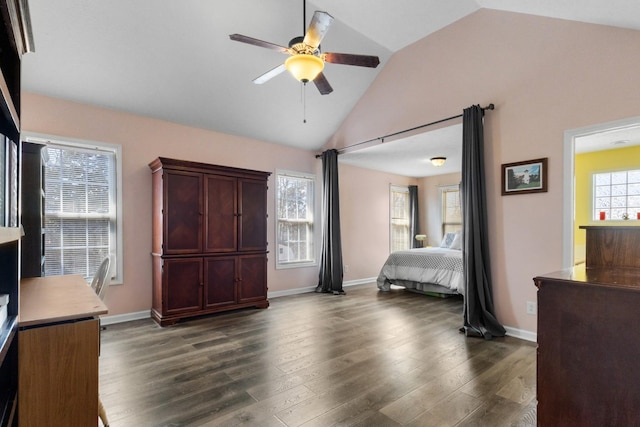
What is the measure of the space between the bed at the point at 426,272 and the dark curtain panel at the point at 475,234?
111 centimetres

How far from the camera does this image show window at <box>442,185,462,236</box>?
24.4 ft

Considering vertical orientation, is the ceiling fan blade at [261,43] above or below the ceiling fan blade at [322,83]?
above

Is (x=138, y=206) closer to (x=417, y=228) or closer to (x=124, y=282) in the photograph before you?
(x=124, y=282)

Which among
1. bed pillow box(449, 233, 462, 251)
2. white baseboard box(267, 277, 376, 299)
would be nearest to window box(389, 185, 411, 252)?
white baseboard box(267, 277, 376, 299)

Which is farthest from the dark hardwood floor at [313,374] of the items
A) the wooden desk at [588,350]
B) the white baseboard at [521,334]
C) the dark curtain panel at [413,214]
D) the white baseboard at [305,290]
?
the dark curtain panel at [413,214]


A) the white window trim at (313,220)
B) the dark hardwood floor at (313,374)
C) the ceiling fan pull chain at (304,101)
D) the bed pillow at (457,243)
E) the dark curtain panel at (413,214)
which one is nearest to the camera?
the dark hardwood floor at (313,374)

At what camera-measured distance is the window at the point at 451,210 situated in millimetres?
7434

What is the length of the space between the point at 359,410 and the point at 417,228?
6.36 metres

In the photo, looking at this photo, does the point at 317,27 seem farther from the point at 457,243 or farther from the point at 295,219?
→ the point at 457,243

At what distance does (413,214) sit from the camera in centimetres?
781

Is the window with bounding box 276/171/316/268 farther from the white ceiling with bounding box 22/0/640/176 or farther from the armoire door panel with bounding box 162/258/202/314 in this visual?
the armoire door panel with bounding box 162/258/202/314

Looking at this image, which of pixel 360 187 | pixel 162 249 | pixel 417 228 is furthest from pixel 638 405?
pixel 417 228

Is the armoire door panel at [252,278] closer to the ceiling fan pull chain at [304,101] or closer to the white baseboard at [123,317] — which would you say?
the white baseboard at [123,317]

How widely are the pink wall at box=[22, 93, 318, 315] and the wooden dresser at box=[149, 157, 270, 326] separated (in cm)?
18
